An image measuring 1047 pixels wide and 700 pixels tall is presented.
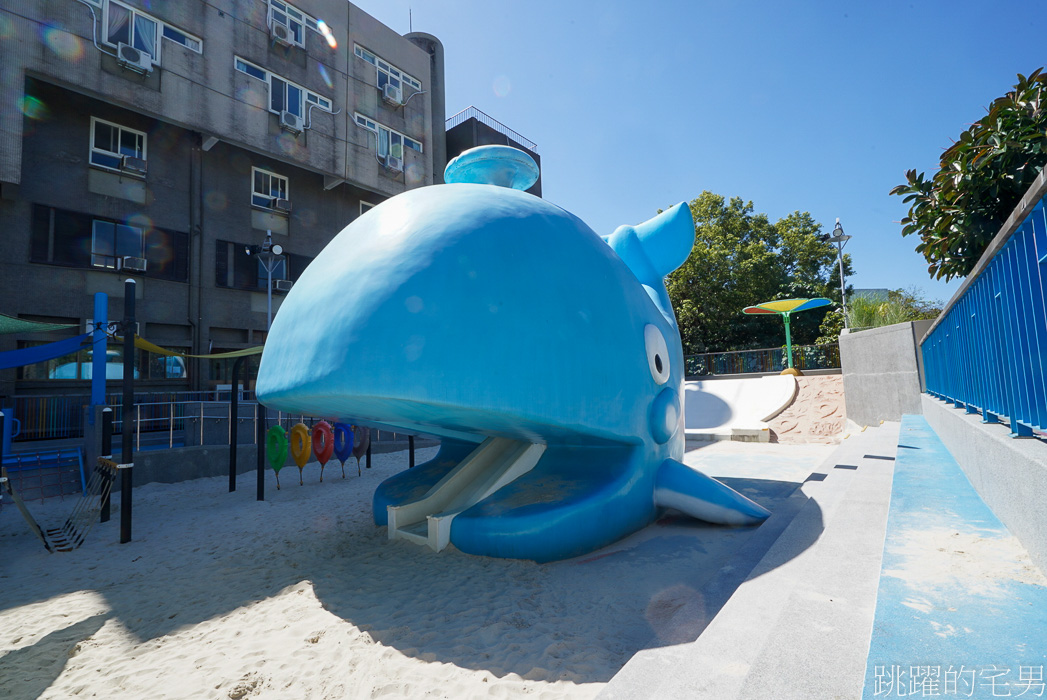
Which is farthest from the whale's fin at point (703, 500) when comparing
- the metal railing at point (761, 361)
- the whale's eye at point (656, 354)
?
the metal railing at point (761, 361)

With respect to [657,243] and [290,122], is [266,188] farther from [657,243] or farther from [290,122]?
[657,243]

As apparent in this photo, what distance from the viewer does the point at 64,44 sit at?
47.3ft

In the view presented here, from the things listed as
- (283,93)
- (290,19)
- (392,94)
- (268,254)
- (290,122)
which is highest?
(290,19)

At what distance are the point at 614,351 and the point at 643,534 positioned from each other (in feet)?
6.97

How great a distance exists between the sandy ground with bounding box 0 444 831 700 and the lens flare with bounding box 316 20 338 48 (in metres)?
20.0

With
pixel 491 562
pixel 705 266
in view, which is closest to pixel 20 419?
pixel 491 562

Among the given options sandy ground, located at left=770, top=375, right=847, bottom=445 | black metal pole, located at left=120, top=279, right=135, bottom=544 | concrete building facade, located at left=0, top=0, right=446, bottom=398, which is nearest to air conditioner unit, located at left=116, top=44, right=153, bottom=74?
concrete building facade, located at left=0, top=0, right=446, bottom=398

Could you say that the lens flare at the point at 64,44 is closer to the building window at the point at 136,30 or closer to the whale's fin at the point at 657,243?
the building window at the point at 136,30

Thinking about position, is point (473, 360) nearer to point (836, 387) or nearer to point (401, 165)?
point (836, 387)

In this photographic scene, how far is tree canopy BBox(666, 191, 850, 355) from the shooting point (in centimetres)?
3083

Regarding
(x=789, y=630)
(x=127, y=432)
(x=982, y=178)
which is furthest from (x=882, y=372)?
(x=127, y=432)

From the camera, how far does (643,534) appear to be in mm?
5621

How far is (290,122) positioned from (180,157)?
3.66 m

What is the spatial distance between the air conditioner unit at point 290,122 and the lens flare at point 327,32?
13.1 ft
